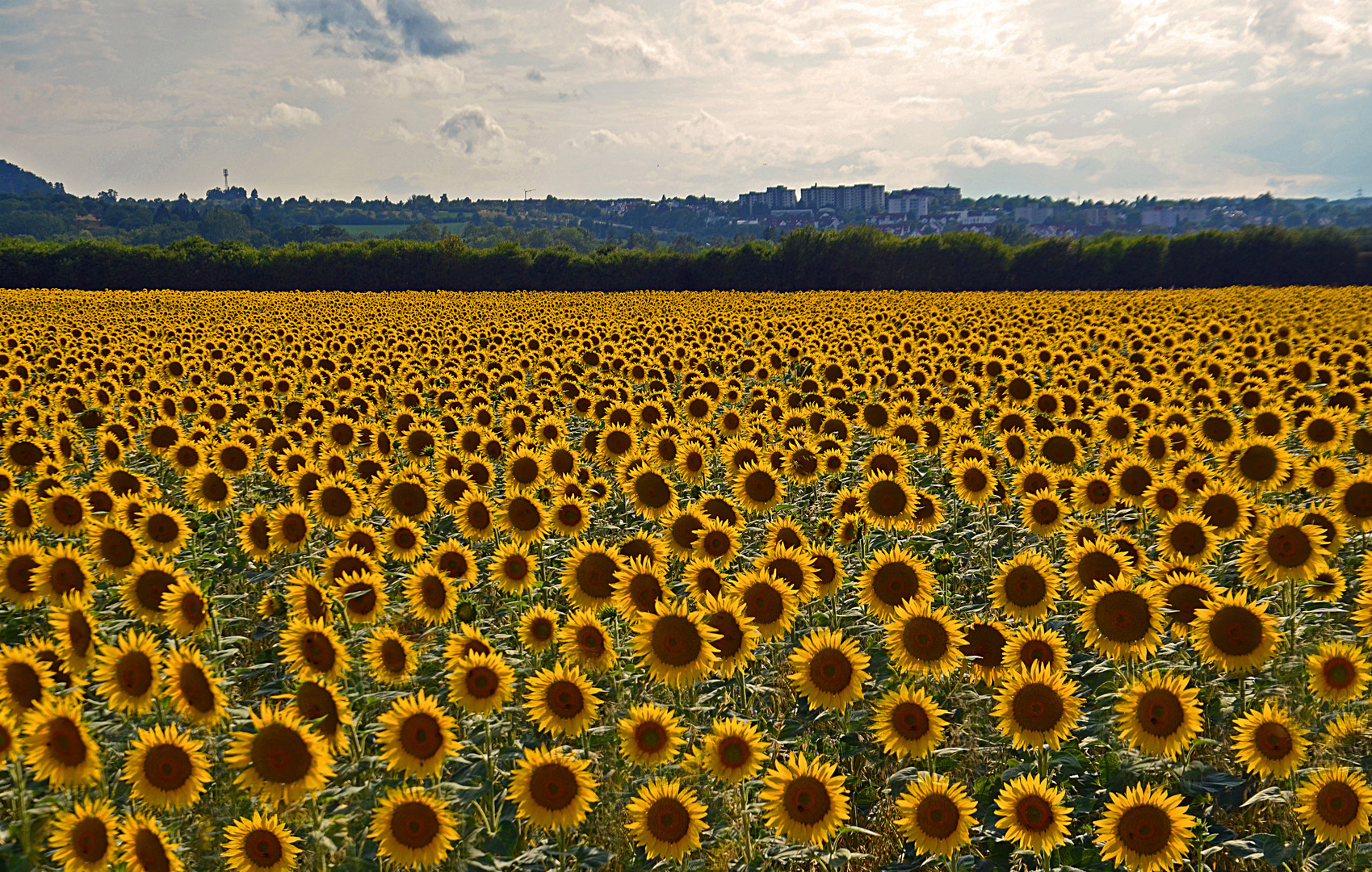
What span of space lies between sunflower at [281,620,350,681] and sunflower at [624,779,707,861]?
2379mm

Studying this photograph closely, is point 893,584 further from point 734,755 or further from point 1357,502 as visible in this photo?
point 1357,502

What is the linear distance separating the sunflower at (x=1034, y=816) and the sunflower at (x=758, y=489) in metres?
4.81

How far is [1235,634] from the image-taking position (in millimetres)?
5672

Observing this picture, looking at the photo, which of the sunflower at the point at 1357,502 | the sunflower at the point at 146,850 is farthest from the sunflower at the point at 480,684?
the sunflower at the point at 1357,502

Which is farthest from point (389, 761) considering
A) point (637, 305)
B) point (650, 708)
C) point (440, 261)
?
point (440, 261)

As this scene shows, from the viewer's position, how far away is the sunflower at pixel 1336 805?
447cm

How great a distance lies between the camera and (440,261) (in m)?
88.4

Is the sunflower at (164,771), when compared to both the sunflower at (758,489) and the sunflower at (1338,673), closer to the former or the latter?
the sunflower at (758,489)

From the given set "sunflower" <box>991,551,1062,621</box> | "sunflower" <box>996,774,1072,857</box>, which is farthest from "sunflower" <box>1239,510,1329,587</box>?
"sunflower" <box>996,774,1072,857</box>

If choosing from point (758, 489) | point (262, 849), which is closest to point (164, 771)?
point (262, 849)

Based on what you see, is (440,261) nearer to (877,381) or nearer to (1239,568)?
(877,381)

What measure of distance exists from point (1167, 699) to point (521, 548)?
5.41 meters

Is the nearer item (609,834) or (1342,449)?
(609,834)

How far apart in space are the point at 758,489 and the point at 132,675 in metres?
6.06
